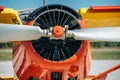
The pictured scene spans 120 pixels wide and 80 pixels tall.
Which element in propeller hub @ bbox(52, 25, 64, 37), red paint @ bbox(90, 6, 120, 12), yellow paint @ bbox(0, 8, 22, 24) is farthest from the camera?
red paint @ bbox(90, 6, 120, 12)

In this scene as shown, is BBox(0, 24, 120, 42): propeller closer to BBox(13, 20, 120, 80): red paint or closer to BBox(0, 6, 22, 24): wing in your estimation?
BBox(13, 20, 120, 80): red paint

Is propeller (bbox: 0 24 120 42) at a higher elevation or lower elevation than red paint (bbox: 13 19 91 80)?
higher

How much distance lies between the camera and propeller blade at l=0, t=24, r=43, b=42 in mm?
2960

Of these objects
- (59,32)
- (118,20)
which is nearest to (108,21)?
(118,20)

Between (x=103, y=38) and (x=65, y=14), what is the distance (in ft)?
1.25

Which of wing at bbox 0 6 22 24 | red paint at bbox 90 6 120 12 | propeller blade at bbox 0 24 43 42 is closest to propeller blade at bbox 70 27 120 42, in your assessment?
propeller blade at bbox 0 24 43 42

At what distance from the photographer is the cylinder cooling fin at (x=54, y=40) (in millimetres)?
3043

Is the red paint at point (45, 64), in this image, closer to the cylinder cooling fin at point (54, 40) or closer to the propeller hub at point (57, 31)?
the cylinder cooling fin at point (54, 40)

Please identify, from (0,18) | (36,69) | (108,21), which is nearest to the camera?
(36,69)

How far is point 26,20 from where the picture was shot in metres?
3.18

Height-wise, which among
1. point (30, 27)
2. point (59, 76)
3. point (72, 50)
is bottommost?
point (59, 76)

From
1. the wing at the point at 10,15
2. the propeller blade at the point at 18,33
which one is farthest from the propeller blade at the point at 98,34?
the wing at the point at 10,15

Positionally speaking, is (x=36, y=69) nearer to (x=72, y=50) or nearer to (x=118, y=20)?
(x=72, y=50)

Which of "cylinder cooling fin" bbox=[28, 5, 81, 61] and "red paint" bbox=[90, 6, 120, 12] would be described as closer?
"cylinder cooling fin" bbox=[28, 5, 81, 61]
